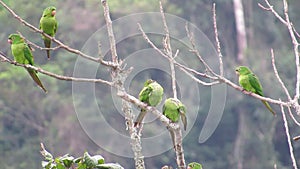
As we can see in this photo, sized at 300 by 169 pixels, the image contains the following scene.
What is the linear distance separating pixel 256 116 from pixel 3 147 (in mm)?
7073

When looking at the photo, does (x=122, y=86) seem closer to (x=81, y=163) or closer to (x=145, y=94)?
(x=81, y=163)

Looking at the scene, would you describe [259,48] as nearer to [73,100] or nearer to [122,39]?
[122,39]

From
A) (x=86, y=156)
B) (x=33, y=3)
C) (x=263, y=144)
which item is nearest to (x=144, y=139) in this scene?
(x=263, y=144)

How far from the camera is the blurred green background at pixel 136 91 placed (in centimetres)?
1919

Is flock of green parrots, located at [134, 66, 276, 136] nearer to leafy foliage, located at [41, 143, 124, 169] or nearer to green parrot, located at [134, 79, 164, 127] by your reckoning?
green parrot, located at [134, 79, 164, 127]

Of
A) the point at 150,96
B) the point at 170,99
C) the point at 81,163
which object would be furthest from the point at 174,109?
the point at 81,163

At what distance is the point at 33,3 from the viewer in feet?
57.7

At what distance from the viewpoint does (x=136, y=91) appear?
20.6 m

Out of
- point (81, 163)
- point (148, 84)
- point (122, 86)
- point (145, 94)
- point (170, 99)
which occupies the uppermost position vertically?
point (148, 84)

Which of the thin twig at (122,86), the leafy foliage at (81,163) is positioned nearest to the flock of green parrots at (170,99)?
the thin twig at (122,86)

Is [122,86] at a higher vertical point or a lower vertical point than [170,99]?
lower

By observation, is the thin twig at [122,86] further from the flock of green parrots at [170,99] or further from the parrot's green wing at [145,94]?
the parrot's green wing at [145,94]

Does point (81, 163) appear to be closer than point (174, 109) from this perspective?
Yes

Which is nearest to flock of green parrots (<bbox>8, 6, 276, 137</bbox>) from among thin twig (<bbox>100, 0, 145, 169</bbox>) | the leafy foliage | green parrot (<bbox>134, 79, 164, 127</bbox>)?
green parrot (<bbox>134, 79, 164, 127</bbox>)
